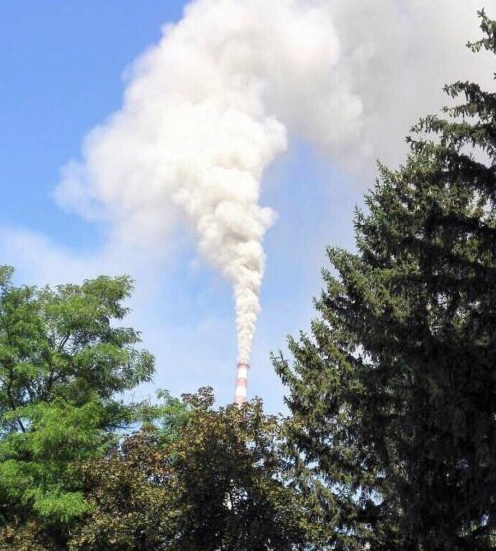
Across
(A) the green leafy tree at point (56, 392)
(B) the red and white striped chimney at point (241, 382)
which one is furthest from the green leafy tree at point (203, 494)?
(B) the red and white striped chimney at point (241, 382)

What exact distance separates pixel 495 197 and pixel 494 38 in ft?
8.90

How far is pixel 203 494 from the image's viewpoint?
18.2m

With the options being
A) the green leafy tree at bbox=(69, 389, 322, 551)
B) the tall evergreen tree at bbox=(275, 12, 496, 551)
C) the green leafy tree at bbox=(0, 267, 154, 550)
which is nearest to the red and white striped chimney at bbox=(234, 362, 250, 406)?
the green leafy tree at bbox=(0, 267, 154, 550)

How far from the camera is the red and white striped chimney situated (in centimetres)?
5547

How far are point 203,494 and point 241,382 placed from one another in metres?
38.3

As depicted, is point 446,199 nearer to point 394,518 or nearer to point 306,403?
point 306,403

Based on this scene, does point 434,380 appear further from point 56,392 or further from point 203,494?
point 56,392

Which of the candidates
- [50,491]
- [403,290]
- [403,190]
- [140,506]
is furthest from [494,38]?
[50,491]

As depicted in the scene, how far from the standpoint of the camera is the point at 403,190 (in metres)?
19.5

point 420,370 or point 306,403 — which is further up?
point 306,403

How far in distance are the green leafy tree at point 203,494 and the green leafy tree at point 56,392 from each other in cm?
109

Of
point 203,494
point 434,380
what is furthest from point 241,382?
point 434,380

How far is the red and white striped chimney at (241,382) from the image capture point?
55.5 meters

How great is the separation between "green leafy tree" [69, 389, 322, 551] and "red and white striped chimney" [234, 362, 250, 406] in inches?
1399
